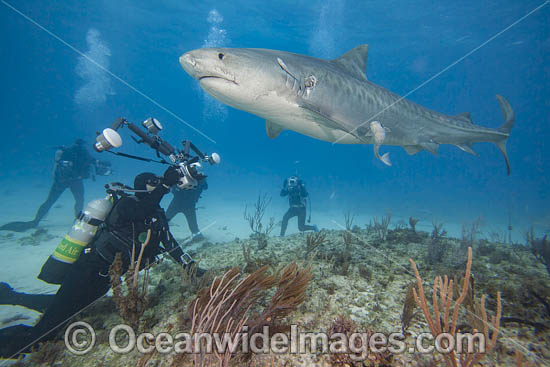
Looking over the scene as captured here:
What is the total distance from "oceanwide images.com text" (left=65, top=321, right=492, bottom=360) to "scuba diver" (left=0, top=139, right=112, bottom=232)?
11840 mm

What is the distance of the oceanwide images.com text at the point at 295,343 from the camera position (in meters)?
1.94

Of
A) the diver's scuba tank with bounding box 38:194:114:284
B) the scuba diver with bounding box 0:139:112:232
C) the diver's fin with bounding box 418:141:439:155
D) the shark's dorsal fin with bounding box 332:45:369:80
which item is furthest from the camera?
the scuba diver with bounding box 0:139:112:232

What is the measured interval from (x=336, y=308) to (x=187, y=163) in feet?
10.4

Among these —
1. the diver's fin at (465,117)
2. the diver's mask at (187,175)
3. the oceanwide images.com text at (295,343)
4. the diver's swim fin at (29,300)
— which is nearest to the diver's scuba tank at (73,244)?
the diver's swim fin at (29,300)

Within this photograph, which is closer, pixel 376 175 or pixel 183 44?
pixel 183 44

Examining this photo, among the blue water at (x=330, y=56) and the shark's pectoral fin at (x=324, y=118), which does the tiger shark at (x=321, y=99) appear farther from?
the blue water at (x=330, y=56)

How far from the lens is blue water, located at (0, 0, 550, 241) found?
30.5 m

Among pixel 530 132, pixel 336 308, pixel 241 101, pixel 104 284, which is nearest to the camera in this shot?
pixel 336 308

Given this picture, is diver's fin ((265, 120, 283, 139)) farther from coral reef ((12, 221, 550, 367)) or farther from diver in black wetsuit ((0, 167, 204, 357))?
coral reef ((12, 221, 550, 367))

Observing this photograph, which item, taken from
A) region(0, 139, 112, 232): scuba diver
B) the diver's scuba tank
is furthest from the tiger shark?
region(0, 139, 112, 232): scuba diver

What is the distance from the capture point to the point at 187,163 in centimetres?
370

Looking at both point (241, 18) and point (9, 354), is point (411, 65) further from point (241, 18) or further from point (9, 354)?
point (9, 354)

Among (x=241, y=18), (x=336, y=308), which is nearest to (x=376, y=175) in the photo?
(x=241, y=18)

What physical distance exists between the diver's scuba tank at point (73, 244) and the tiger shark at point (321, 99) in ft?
8.65
